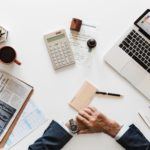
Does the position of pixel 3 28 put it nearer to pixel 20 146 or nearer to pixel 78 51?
pixel 78 51

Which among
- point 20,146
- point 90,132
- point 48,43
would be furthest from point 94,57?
point 20,146

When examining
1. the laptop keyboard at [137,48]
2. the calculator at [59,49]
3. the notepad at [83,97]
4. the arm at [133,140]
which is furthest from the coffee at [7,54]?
the arm at [133,140]

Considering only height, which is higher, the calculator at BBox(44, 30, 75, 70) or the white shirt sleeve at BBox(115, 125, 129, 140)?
the calculator at BBox(44, 30, 75, 70)

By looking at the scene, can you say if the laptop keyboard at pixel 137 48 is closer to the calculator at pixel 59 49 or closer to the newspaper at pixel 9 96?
the calculator at pixel 59 49

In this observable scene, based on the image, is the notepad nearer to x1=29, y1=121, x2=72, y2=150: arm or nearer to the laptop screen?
x1=29, y1=121, x2=72, y2=150: arm

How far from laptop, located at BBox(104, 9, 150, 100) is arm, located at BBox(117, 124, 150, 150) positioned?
0.15 m

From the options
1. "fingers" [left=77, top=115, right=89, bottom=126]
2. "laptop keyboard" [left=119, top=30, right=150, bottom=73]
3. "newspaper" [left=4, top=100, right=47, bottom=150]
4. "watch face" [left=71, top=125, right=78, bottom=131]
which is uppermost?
"laptop keyboard" [left=119, top=30, right=150, bottom=73]

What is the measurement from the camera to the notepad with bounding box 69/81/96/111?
63.5 inches

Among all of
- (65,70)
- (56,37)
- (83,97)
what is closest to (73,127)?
(83,97)

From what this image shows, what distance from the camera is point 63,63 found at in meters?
1.62

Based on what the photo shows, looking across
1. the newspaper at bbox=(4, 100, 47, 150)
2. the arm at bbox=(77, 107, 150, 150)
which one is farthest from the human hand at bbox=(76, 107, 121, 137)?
the newspaper at bbox=(4, 100, 47, 150)

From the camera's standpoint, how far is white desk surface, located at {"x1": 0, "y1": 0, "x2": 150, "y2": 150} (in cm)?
161

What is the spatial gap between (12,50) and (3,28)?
10 cm

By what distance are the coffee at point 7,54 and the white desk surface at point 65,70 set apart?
0.10 feet
